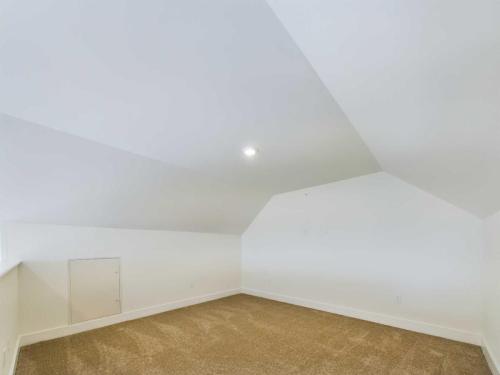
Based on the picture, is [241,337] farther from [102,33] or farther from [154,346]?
[102,33]

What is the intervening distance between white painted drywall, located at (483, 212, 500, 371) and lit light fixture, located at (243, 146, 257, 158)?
229 cm

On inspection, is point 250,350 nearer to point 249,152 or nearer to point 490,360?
point 249,152

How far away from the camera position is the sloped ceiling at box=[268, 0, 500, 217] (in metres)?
0.87

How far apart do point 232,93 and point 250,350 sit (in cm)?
265

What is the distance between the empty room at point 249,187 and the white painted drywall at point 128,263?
0.08 ft

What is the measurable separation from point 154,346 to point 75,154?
7.18 feet

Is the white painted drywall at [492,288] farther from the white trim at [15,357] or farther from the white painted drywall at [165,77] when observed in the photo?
the white trim at [15,357]

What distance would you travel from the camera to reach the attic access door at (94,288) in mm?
3508

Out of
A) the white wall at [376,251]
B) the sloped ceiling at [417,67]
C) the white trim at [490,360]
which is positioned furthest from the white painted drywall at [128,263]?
the white trim at [490,360]

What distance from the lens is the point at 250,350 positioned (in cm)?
308

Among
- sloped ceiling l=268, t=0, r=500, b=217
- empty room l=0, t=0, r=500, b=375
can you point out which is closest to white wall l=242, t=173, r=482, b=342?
empty room l=0, t=0, r=500, b=375

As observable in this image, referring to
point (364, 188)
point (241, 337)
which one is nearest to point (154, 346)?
point (241, 337)

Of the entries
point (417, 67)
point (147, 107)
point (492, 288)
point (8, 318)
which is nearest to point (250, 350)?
point (8, 318)

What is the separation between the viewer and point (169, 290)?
14.8 feet
